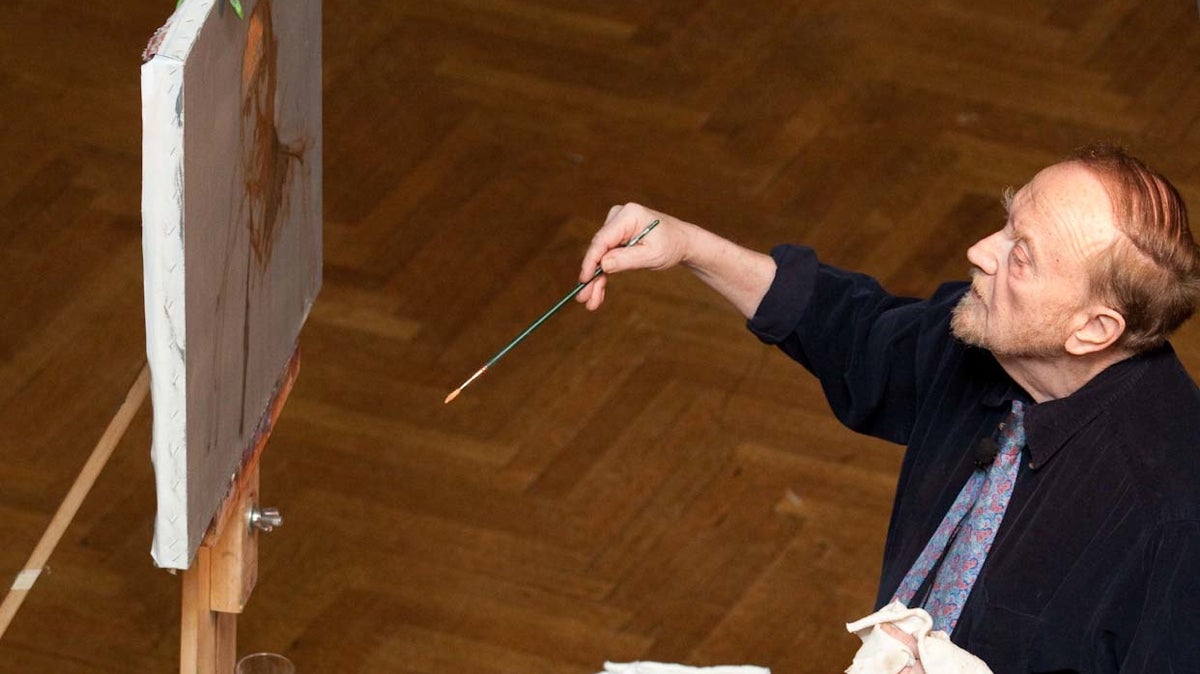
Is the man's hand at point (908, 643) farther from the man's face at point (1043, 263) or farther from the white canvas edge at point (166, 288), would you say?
the white canvas edge at point (166, 288)

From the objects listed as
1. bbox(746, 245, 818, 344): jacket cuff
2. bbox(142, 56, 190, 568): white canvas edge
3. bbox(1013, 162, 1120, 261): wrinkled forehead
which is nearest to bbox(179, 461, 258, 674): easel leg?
bbox(142, 56, 190, 568): white canvas edge

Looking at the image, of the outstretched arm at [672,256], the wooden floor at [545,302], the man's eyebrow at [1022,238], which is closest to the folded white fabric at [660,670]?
the outstretched arm at [672,256]

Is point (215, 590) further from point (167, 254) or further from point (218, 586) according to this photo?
point (167, 254)

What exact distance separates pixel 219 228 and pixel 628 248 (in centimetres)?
50

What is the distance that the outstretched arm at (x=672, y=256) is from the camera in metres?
2.25

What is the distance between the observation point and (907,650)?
1927mm

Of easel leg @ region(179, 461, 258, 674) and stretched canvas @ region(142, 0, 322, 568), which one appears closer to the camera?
stretched canvas @ region(142, 0, 322, 568)

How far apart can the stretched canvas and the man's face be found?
0.81m

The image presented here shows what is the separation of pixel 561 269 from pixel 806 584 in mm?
948

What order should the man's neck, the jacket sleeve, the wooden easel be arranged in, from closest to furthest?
the man's neck → the wooden easel → the jacket sleeve

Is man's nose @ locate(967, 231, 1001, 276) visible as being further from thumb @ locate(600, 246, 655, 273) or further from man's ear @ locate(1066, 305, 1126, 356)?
thumb @ locate(600, 246, 655, 273)

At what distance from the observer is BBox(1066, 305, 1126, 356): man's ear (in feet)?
6.47

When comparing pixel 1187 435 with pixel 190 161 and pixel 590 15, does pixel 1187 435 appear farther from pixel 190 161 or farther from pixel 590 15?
pixel 590 15

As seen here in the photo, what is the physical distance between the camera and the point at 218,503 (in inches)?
86.0
